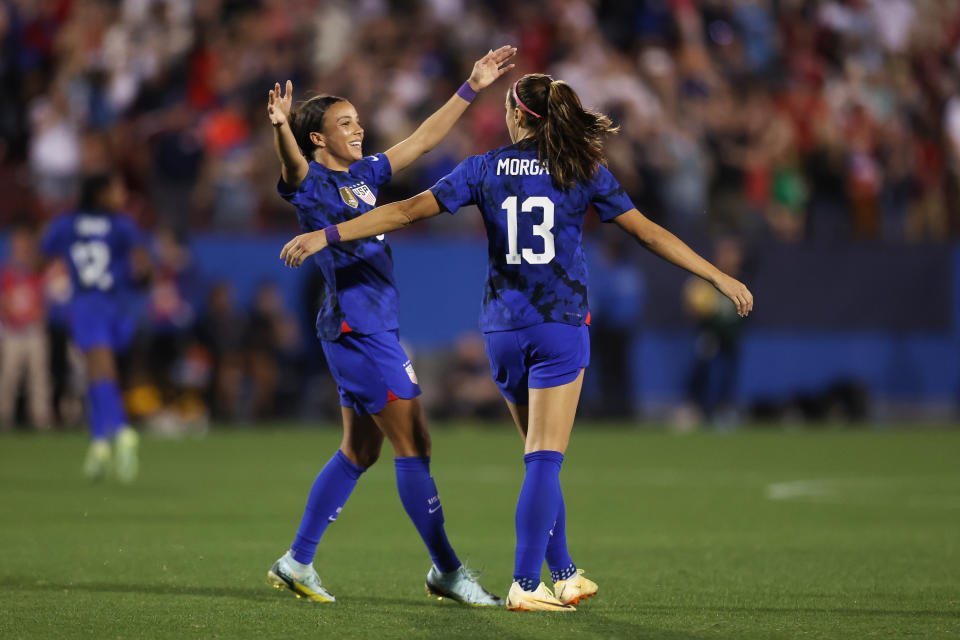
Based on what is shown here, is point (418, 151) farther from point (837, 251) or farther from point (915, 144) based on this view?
point (915, 144)

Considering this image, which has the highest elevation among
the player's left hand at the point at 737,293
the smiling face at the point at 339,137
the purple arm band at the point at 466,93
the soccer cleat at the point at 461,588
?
the purple arm band at the point at 466,93

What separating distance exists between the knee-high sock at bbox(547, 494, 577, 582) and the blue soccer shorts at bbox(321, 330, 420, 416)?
940mm

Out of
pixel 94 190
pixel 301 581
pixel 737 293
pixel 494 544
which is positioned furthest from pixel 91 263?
pixel 737 293

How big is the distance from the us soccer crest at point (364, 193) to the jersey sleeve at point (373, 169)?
0.05 metres

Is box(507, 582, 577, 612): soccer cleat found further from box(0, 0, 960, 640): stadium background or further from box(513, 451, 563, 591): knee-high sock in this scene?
box(0, 0, 960, 640): stadium background

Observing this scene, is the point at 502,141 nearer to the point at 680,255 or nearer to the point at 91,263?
the point at 91,263

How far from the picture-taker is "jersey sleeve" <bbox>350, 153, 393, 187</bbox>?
739 centimetres

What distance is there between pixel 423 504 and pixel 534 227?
1476 millimetres

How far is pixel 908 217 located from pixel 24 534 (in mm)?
16750

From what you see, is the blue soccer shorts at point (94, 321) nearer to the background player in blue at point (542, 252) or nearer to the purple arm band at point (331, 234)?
the background player in blue at point (542, 252)

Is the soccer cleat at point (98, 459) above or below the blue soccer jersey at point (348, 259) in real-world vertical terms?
below

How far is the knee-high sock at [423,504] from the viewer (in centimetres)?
721

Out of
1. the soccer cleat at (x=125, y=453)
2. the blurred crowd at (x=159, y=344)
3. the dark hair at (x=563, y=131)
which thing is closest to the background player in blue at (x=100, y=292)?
the soccer cleat at (x=125, y=453)

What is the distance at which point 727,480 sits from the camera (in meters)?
14.3
